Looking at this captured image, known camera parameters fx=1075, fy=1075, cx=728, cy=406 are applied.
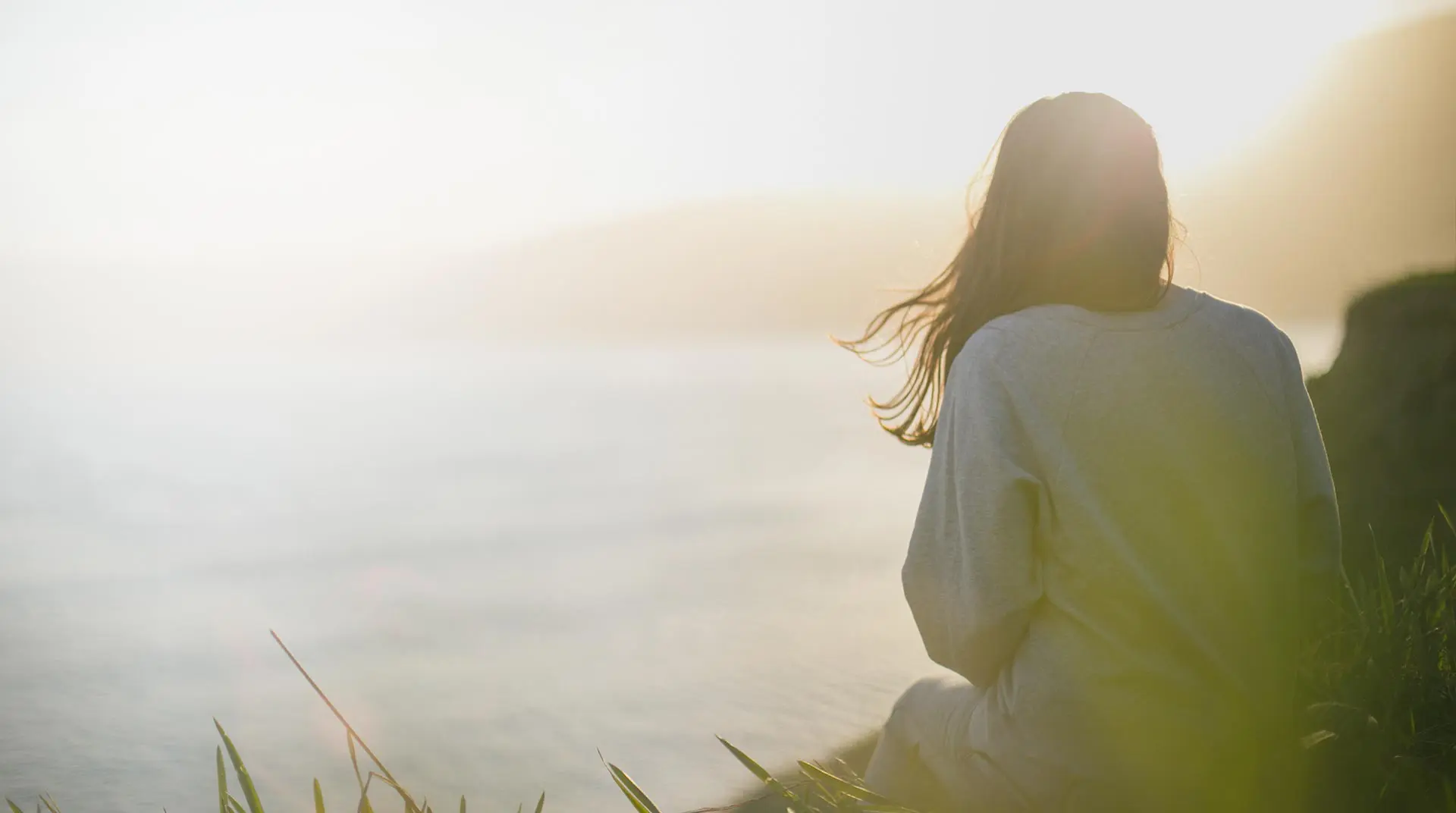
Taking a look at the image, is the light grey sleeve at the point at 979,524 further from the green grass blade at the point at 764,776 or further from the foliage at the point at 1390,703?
the foliage at the point at 1390,703

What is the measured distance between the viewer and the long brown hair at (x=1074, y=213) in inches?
63.5

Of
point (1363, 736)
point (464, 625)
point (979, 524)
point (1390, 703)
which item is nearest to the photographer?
point (979, 524)

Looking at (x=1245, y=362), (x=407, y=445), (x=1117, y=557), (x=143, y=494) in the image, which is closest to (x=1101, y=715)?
(x=1117, y=557)

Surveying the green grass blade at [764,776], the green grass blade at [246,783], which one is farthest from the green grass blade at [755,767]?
the green grass blade at [246,783]

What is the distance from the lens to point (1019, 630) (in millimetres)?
1579

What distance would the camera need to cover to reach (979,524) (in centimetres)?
152

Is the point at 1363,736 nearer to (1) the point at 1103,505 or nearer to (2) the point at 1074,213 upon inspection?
(1) the point at 1103,505

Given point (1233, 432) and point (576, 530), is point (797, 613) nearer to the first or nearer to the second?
point (576, 530)

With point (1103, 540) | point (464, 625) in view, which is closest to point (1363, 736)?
point (1103, 540)

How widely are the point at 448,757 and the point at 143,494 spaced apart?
766 inches

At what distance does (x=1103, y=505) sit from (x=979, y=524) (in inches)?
7.6

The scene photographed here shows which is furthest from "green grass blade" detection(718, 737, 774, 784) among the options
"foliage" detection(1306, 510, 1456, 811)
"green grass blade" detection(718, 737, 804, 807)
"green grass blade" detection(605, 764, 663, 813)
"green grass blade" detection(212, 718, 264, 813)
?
"foliage" detection(1306, 510, 1456, 811)

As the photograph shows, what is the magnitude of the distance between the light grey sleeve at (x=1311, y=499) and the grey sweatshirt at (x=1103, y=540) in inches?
3.1

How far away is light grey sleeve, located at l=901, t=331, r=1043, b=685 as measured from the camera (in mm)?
1513
